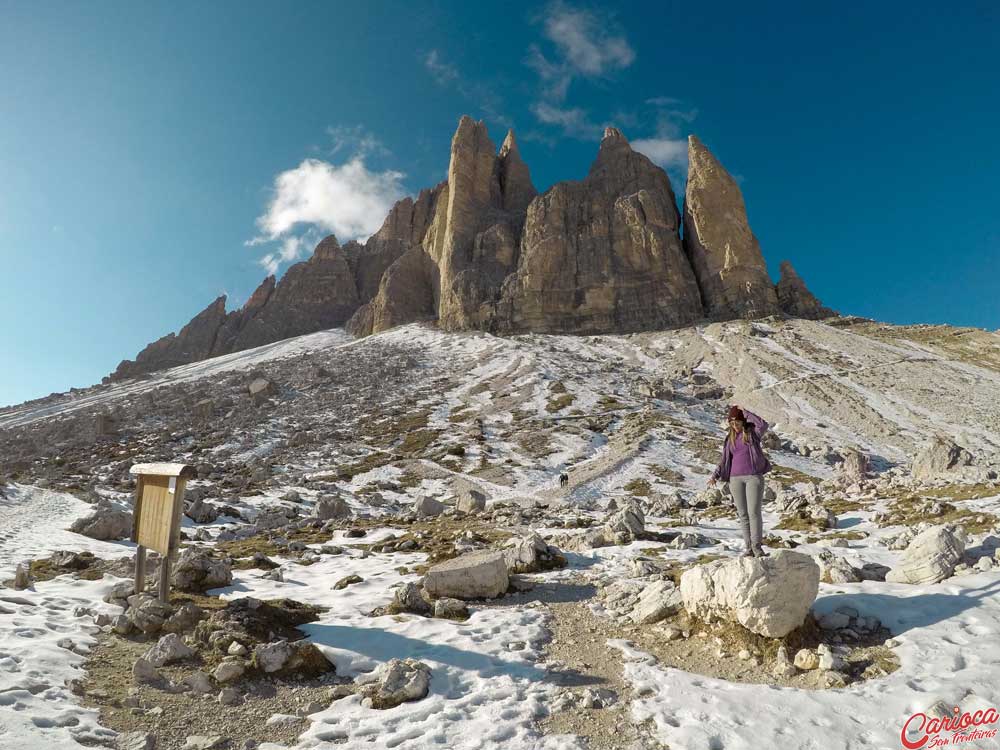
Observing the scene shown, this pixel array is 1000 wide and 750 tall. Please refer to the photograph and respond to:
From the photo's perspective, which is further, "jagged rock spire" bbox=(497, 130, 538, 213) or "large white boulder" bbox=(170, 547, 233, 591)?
"jagged rock spire" bbox=(497, 130, 538, 213)

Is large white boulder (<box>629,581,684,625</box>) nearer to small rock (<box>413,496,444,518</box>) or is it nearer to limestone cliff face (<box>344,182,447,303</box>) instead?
small rock (<box>413,496,444,518</box>)

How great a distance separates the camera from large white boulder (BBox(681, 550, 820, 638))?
5891 millimetres

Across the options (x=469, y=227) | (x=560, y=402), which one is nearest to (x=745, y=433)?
(x=560, y=402)

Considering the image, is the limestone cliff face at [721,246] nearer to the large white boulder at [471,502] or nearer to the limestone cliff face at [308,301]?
the large white boulder at [471,502]

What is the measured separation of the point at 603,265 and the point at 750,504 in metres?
79.9

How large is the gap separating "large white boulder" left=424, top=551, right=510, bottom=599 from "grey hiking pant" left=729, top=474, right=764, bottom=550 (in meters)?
3.87

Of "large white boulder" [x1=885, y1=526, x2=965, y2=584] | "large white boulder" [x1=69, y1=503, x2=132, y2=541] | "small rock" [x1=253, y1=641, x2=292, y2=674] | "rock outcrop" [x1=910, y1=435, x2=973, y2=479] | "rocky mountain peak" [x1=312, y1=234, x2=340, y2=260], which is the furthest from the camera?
"rocky mountain peak" [x1=312, y1=234, x2=340, y2=260]

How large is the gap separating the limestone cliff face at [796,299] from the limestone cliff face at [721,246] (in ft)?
6.51

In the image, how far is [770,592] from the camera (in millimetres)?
→ 5910

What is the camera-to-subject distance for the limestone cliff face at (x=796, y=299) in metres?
74.6

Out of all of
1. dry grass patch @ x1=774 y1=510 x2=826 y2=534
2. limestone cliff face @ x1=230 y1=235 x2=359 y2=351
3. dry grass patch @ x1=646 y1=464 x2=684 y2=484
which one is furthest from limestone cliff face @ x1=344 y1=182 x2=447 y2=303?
dry grass patch @ x1=774 y1=510 x2=826 y2=534

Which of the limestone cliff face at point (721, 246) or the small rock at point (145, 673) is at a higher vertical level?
the limestone cliff face at point (721, 246)
